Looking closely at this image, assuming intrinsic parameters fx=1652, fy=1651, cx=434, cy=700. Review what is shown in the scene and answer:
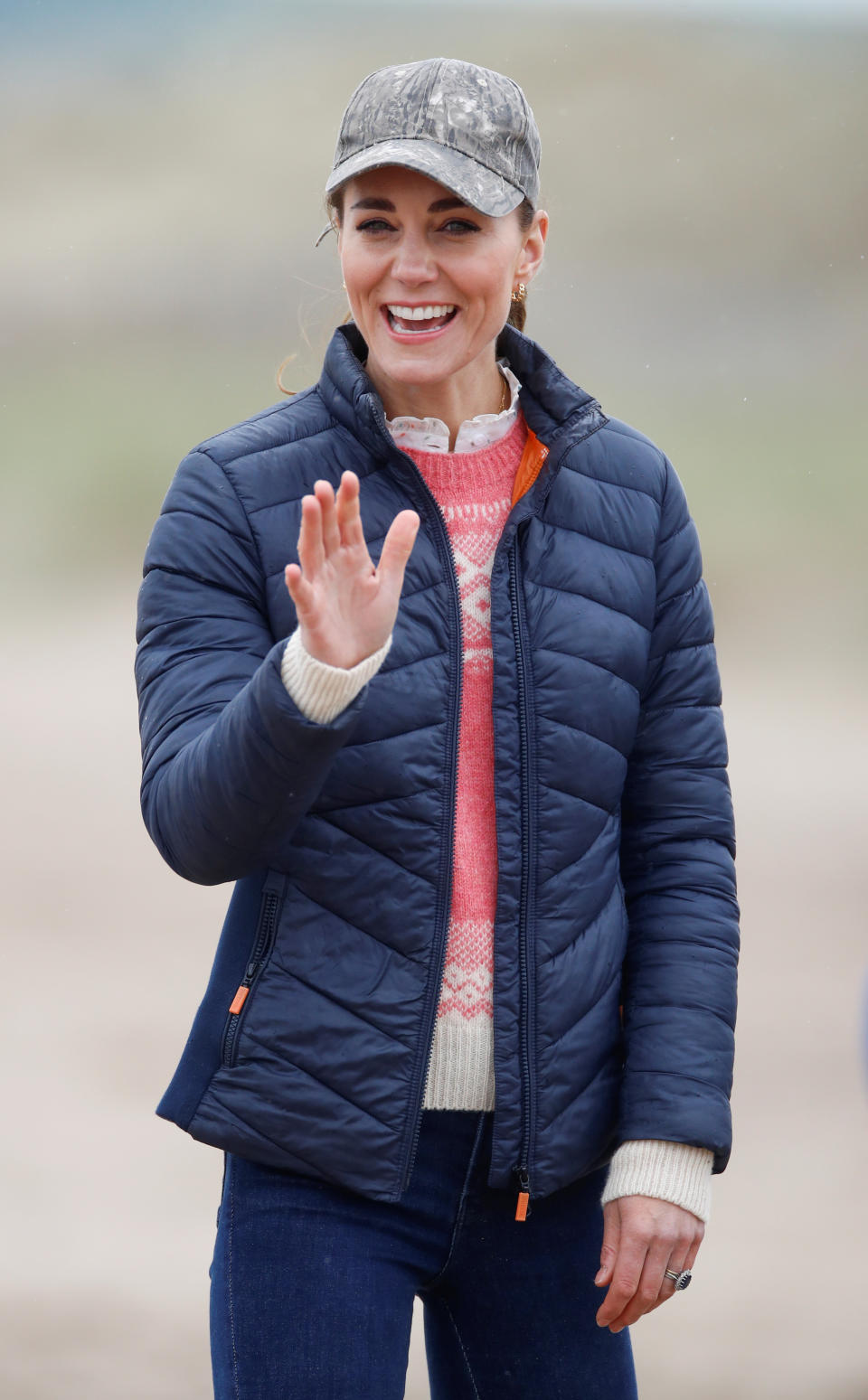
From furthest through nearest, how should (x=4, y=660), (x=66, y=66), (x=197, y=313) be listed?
(x=66, y=66) → (x=197, y=313) → (x=4, y=660)

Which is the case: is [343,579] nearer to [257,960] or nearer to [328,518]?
[328,518]

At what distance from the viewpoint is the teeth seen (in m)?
1.55

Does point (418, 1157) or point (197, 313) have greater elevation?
point (197, 313)

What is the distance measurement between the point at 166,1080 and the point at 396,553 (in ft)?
10.4

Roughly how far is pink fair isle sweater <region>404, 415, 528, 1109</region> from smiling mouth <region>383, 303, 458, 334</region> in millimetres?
130

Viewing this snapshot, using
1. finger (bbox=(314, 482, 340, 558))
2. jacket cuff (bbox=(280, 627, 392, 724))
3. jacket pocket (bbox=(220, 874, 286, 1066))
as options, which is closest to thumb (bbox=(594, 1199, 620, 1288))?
jacket pocket (bbox=(220, 874, 286, 1066))

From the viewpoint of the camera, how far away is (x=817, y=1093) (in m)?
4.07

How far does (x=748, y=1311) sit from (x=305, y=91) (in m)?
10.0

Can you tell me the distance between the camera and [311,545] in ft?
4.17

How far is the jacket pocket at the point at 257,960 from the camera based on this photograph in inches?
57.2

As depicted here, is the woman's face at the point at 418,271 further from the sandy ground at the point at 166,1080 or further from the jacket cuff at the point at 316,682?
the sandy ground at the point at 166,1080

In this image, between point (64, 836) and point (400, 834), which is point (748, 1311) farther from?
point (64, 836)

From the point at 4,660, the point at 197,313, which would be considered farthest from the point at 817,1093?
the point at 197,313

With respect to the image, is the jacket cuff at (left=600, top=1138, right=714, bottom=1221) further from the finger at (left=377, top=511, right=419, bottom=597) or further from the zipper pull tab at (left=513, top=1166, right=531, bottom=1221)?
the finger at (left=377, top=511, right=419, bottom=597)
